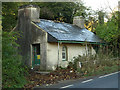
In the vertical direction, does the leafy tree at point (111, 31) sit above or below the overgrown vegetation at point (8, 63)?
above

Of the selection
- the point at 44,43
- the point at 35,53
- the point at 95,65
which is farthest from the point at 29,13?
the point at 95,65

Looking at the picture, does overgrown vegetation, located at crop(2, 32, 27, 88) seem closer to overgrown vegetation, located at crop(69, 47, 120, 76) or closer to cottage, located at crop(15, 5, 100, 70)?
overgrown vegetation, located at crop(69, 47, 120, 76)

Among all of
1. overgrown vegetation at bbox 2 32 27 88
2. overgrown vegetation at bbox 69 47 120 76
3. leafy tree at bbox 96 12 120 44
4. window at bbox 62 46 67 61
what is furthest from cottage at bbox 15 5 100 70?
overgrown vegetation at bbox 2 32 27 88

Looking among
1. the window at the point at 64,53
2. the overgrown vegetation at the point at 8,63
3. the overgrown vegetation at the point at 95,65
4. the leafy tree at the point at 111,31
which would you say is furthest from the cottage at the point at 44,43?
the overgrown vegetation at the point at 8,63

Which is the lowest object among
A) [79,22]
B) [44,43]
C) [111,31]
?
A: [44,43]

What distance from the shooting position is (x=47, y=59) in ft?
55.8

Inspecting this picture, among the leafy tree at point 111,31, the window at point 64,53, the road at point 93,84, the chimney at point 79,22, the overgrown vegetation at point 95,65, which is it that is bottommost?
the road at point 93,84

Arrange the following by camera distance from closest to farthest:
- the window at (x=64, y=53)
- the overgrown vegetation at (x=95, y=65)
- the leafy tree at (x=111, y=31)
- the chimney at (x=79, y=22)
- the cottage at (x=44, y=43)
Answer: the overgrown vegetation at (x=95, y=65) → the cottage at (x=44, y=43) → the window at (x=64, y=53) → the leafy tree at (x=111, y=31) → the chimney at (x=79, y=22)

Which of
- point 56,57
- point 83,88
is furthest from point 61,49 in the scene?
point 83,88

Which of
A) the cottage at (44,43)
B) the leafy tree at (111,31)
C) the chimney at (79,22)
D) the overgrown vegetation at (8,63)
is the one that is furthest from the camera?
the chimney at (79,22)

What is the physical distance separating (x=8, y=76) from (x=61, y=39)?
8396mm

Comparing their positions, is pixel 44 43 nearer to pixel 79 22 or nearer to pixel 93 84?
pixel 93 84

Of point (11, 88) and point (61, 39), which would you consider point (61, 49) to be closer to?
point (61, 39)

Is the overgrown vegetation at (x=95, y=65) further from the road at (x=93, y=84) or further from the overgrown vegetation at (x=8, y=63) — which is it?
the overgrown vegetation at (x=8, y=63)
